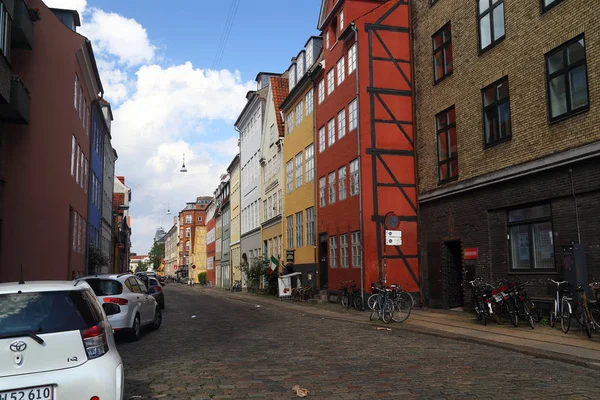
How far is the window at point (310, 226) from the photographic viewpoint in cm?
2956

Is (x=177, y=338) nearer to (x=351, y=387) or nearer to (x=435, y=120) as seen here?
(x=351, y=387)

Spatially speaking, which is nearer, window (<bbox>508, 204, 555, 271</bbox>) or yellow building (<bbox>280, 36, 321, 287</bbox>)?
window (<bbox>508, 204, 555, 271</bbox>)

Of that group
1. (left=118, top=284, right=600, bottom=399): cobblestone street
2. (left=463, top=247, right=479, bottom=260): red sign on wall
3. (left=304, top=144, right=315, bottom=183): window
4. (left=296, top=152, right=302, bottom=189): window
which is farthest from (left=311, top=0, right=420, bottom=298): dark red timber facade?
(left=118, top=284, right=600, bottom=399): cobblestone street

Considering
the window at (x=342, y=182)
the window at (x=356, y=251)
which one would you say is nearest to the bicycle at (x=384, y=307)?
the window at (x=356, y=251)

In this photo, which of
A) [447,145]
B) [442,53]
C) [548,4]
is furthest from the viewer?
[442,53]

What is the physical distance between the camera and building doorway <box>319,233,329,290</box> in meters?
27.8

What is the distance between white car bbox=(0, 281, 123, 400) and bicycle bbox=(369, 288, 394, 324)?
457 inches

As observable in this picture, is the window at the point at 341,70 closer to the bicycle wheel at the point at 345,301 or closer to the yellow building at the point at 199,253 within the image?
the bicycle wheel at the point at 345,301

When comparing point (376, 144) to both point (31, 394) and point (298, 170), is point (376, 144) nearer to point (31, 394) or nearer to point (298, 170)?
point (298, 170)

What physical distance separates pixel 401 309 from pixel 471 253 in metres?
3.58

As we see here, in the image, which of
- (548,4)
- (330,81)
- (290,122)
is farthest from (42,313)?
(290,122)

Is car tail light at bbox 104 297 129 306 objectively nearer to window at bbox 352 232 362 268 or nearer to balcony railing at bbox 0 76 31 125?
balcony railing at bbox 0 76 31 125

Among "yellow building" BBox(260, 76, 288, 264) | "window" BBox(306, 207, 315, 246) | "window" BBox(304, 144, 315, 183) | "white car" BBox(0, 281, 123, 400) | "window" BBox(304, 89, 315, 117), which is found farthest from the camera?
"yellow building" BBox(260, 76, 288, 264)

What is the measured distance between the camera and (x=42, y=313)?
5059 mm
